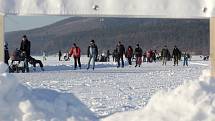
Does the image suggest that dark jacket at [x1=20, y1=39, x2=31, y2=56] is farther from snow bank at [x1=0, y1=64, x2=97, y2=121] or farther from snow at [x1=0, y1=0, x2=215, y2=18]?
snow bank at [x1=0, y1=64, x2=97, y2=121]

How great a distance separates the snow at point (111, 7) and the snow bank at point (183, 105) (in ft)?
12.8

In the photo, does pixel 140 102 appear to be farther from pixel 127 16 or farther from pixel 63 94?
pixel 63 94

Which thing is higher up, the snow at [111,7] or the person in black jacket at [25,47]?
the snow at [111,7]

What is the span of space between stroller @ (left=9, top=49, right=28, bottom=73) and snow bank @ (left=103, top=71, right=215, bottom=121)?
60.6ft

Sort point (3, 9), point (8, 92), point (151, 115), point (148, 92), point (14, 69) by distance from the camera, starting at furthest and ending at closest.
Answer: point (14, 69)
point (148, 92)
point (3, 9)
point (8, 92)
point (151, 115)

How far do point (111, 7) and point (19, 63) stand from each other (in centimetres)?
1590

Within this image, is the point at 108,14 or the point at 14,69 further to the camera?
the point at 14,69

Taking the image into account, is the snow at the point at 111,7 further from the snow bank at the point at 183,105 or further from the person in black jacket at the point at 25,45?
the person in black jacket at the point at 25,45

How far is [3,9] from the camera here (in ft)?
33.6

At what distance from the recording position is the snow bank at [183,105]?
6.21 metres

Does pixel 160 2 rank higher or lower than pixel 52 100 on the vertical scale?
higher

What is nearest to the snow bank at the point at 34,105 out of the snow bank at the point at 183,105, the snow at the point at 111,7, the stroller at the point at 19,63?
the snow bank at the point at 183,105

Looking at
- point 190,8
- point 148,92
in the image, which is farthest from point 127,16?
point 148,92

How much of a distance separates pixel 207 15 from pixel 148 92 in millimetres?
3059
